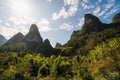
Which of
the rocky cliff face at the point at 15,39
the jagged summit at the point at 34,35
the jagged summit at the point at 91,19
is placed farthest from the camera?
the rocky cliff face at the point at 15,39

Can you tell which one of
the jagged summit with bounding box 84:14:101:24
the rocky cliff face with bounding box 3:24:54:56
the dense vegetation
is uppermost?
the jagged summit with bounding box 84:14:101:24

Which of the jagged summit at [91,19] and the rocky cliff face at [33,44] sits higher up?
the jagged summit at [91,19]

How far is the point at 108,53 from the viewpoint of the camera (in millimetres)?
30547

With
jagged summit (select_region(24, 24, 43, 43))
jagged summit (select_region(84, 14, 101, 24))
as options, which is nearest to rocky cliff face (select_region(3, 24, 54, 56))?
jagged summit (select_region(24, 24, 43, 43))

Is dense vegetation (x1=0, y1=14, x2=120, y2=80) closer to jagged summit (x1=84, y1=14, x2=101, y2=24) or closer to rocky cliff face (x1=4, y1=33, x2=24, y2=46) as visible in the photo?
jagged summit (x1=84, y1=14, x2=101, y2=24)

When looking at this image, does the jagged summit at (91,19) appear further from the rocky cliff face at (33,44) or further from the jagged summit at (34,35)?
the jagged summit at (34,35)

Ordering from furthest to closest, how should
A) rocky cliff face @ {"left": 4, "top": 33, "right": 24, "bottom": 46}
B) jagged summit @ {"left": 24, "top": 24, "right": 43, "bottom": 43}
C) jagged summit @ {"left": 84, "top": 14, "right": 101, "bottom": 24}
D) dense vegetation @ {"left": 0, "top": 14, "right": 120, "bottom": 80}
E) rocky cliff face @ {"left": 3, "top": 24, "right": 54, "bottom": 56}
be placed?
rocky cliff face @ {"left": 4, "top": 33, "right": 24, "bottom": 46} → jagged summit @ {"left": 24, "top": 24, "right": 43, "bottom": 43} → jagged summit @ {"left": 84, "top": 14, "right": 101, "bottom": 24} → rocky cliff face @ {"left": 3, "top": 24, "right": 54, "bottom": 56} → dense vegetation @ {"left": 0, "top": 14, "right": 120, "bottom": 80}

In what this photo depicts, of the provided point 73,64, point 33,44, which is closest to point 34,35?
point 33,44

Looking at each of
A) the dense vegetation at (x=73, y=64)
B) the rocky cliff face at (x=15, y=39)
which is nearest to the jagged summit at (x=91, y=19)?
the dense vegetation at (x=73, y=64)

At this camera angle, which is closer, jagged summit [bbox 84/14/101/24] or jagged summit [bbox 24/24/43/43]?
jagged summit [bbox 84/14/101/24]

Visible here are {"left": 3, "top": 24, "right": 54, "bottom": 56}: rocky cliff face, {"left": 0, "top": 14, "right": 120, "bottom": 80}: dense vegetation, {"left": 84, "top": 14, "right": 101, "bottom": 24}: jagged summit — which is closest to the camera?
{"left": 0, "top": 14, "right": 120, "bottom": 80}: dense vegetation

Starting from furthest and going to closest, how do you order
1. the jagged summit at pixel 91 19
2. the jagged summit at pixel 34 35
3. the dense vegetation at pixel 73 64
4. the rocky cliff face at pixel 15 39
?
the rocky cliff face at pixel 15 39 < the jagged summit at pixel 34 35 < the jagged summit at pixel 91 19 < the dense vegetation at pixel 73 64

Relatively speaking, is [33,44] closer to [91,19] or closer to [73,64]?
[91,19]

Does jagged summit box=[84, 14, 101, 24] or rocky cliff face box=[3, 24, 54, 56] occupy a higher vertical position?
jagged summit box=[84, 14, 101, 24]
